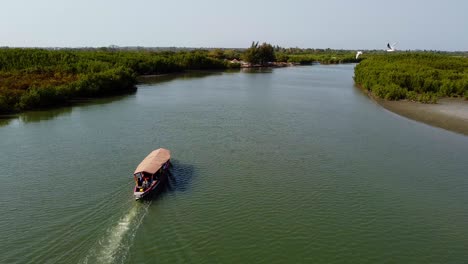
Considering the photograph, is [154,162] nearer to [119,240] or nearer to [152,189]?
[152,189]

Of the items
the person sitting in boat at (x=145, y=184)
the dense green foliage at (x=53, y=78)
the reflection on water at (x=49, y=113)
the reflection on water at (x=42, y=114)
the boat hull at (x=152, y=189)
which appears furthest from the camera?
the dense green foliage at (x=53, y=78)

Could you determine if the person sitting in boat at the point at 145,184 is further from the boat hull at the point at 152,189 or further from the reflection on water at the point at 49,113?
the reflection on water at the point at 49,113

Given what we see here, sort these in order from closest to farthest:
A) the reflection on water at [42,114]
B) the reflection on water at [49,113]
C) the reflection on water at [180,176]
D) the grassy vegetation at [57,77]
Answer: the reflection on water at [180,176] < the reflection on water at [49,113] < the reflection on water at [42,114] < the grassy vegetation at [57,77]

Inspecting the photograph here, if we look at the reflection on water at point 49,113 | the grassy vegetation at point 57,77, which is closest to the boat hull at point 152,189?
the reflection on water at point 49,113

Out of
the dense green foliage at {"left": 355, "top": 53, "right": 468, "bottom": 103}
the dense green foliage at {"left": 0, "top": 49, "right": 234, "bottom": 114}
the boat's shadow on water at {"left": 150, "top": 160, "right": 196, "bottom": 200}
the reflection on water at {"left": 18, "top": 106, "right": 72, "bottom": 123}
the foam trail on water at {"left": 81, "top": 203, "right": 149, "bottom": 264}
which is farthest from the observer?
the dense green foliage at {"left": 355, "top": 53, "right": 468, "bottom": 103}

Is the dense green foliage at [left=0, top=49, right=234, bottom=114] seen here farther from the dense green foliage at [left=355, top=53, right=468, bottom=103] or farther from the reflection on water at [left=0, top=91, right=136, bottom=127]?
the dense green foliage at [left=355, top=53, right=468, bottom=103]

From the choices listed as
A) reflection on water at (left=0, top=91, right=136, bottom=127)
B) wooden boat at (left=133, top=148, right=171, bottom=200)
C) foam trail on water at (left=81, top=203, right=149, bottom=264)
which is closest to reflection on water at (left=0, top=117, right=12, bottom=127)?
reflection on water at (left=0, top=91, right=136, bottom=127)
